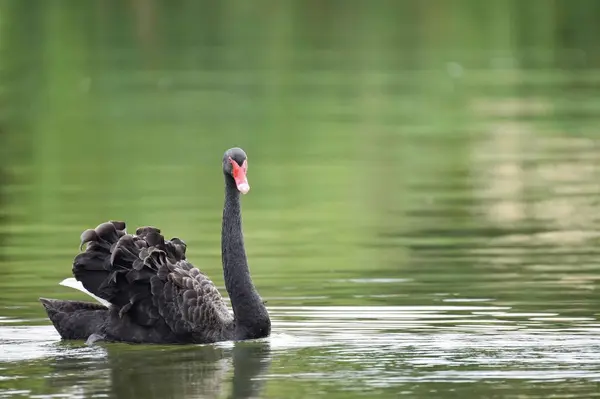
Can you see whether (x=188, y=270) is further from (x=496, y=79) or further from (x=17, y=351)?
(x=496, y=79)

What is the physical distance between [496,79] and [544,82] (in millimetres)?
Answer: 1115

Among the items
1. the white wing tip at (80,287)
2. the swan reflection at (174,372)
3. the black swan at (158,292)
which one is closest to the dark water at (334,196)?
the swan reflection at (174,372)

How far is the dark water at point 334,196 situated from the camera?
8.93 metres

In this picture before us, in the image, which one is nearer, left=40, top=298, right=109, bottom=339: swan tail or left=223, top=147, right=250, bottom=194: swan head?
left=223, top=147, right=250, bottom=194: swan head

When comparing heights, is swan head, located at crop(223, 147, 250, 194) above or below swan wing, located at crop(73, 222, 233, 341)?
above

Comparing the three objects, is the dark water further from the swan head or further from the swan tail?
Answer: the swan head

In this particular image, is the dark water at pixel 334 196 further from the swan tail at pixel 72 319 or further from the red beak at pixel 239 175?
the red beak at pixel 239 175

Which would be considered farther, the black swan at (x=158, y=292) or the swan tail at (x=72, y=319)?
the swan tail at (x=72, y=319)

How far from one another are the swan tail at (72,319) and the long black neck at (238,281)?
777 millimetres

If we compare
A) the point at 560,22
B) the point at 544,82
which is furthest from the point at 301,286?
the point at 560,22

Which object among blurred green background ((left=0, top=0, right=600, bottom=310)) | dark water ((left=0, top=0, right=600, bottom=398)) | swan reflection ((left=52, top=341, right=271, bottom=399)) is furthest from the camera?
blurred green background ((left=0, top=0, right=600, bottom=310))

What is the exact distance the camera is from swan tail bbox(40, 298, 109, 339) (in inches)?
388

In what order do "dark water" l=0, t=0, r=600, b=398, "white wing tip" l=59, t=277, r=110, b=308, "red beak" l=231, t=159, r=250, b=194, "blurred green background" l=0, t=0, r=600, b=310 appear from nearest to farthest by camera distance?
"dark water" l=0, t=0, r=600, b=398 < "red beak" l=231, t=159, r=250, b=194 < "white wing tip" l=59, t=277, r=110, b=308 < "blurred green background" l=0, t=0, r=600, b=310

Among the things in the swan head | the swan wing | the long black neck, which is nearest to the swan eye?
the swan head
